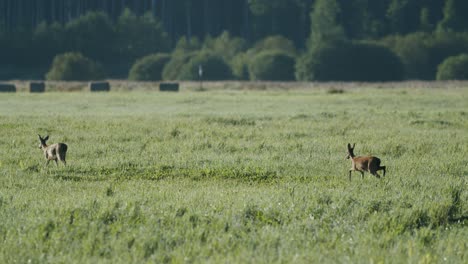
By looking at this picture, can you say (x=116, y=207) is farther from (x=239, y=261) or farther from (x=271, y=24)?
(x=271, y=24)

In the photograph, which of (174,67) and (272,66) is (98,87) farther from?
(272,66)

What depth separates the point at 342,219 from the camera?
1111 cm

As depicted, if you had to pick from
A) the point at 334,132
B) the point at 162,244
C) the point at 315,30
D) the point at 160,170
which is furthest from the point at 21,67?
the point at 162,244

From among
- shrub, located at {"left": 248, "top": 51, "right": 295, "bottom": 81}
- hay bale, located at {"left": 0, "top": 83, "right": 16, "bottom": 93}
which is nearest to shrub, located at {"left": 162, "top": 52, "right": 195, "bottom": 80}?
shrub, located at {"left": 248, "top": 51, "right": 295, "bottom": 81}

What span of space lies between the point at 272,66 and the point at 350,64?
290 inches

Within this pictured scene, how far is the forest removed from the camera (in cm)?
8225

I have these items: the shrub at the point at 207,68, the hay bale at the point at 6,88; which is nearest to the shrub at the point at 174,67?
the shrub at the point at 207,68

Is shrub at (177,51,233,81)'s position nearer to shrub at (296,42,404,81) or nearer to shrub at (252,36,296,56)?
shrub at (296,42,404,81)

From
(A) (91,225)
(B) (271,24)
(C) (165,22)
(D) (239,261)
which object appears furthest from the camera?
(C) (165,22)

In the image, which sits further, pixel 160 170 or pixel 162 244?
pixel 160 170

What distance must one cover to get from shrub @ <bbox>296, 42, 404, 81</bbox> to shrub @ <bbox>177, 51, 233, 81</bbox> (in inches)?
300

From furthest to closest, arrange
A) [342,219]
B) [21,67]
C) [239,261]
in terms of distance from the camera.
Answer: [21,67]
[342,219]
[239,261]

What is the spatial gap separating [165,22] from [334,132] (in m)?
103

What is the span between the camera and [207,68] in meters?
82.2
